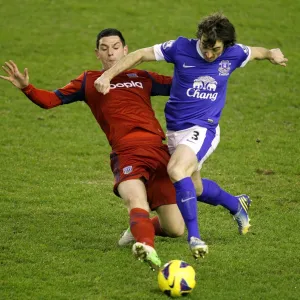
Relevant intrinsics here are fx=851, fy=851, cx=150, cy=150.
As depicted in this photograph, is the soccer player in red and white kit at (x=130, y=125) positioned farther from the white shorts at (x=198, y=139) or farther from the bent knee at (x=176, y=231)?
the white shorts at (x=198, y=139)

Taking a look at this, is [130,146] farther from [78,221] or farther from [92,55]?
[92,55]

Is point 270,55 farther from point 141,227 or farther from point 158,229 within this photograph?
point 141,227

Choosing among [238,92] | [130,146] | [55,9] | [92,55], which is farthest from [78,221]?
[55,9]

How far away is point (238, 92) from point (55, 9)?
696cm

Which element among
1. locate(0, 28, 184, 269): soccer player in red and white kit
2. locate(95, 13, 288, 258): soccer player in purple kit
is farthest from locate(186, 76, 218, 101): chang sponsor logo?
locate(0, 28, 184, 269): soccer player in red and white kit

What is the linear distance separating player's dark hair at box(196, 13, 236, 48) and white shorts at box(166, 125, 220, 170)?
0.92 metres

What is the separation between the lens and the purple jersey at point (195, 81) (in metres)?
9.22

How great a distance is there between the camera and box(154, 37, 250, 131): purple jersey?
9219 mm

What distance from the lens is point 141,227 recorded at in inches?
328

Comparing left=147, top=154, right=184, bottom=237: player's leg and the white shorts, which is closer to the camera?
the white shorts

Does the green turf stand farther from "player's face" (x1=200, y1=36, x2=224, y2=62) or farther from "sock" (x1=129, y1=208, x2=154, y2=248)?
"player's face" (x1=200, y1=36, x2=224, y2=62)

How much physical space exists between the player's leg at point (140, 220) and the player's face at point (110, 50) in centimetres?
155

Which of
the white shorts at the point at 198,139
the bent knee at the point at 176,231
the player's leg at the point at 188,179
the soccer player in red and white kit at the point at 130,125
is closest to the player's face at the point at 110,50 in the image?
the soccer player in red and white kit at the point at 130,125

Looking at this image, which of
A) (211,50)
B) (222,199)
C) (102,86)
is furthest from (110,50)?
(222,199)
